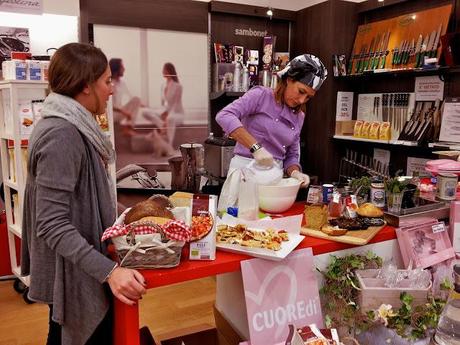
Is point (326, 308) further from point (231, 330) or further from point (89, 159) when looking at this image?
point (89, 159)

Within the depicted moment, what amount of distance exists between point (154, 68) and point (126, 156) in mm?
855

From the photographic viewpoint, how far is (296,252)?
5.11 feet

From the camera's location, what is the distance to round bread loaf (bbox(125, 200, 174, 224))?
1.33 m

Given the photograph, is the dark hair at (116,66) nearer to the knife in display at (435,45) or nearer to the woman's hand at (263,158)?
the woman's hand at (263,158)

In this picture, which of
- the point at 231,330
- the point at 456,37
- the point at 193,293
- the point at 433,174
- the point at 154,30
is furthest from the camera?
the point at 154,30

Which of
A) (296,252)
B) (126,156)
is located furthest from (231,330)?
(126,156)

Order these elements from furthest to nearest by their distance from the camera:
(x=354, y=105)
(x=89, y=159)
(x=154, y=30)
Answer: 1. (x=354, y=105)
2. (x=154, y=30)
3. (x=89, y=159)

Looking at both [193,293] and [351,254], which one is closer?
[351,254]

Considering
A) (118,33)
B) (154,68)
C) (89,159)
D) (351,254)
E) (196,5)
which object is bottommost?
(351,254)

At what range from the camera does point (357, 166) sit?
4.06 metres

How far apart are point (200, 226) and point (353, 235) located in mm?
663

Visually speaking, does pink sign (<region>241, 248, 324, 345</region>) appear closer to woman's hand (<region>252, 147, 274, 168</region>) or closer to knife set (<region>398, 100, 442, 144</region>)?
woman's hand (<region>252, 147, 274, 168</region>)

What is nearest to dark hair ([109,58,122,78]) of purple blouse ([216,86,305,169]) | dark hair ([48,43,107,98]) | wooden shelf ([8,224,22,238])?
wooden shelf ([8,224,22,238])

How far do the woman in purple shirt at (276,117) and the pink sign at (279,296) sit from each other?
2.57 ft
